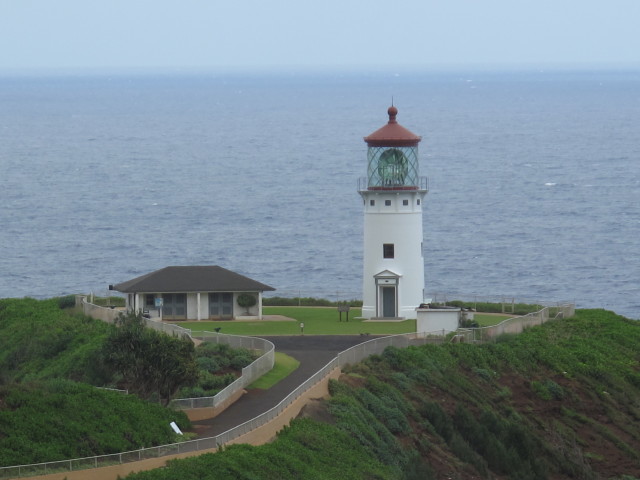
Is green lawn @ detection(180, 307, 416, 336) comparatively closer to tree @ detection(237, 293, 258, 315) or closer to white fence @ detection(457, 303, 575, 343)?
tree @ detection(237, 293, 258, 315)

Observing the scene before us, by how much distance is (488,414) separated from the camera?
40906 millimetres

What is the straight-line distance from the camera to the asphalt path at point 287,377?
116 feet

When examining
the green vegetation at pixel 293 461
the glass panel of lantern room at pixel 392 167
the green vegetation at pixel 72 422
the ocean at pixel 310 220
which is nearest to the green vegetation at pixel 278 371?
→ the green vegetation at pixel 293 461

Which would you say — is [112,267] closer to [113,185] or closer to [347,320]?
[347,320]

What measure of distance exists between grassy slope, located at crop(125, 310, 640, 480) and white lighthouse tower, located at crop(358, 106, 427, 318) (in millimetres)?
4782

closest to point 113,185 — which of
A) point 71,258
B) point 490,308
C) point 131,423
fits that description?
point 71,258

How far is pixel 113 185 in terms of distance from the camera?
5728 inches

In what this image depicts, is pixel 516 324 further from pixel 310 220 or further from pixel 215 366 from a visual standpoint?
pixel 310 220

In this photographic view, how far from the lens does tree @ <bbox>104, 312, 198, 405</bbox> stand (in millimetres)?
36750

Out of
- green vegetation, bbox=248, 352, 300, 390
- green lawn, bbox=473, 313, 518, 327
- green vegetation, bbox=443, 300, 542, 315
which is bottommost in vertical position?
green vegetation, bbox=248, 352, 300, 390

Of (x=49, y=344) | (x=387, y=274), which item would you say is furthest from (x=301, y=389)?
(x=387, y=274)

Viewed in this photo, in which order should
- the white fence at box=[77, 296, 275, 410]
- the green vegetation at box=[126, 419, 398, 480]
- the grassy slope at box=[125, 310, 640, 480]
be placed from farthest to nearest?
the grassy slope at box=[125, 310, 640, 480] → the white fence at box=[77, 296, 275, 410] → the green vegetation at box=[126, 419, 398, 480]

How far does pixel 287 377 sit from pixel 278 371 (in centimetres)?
82

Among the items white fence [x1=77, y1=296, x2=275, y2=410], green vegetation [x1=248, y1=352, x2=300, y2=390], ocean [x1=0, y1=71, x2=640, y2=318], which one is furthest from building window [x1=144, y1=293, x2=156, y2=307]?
ocean [x1=0, y1=71, x2=640, y2=318]
